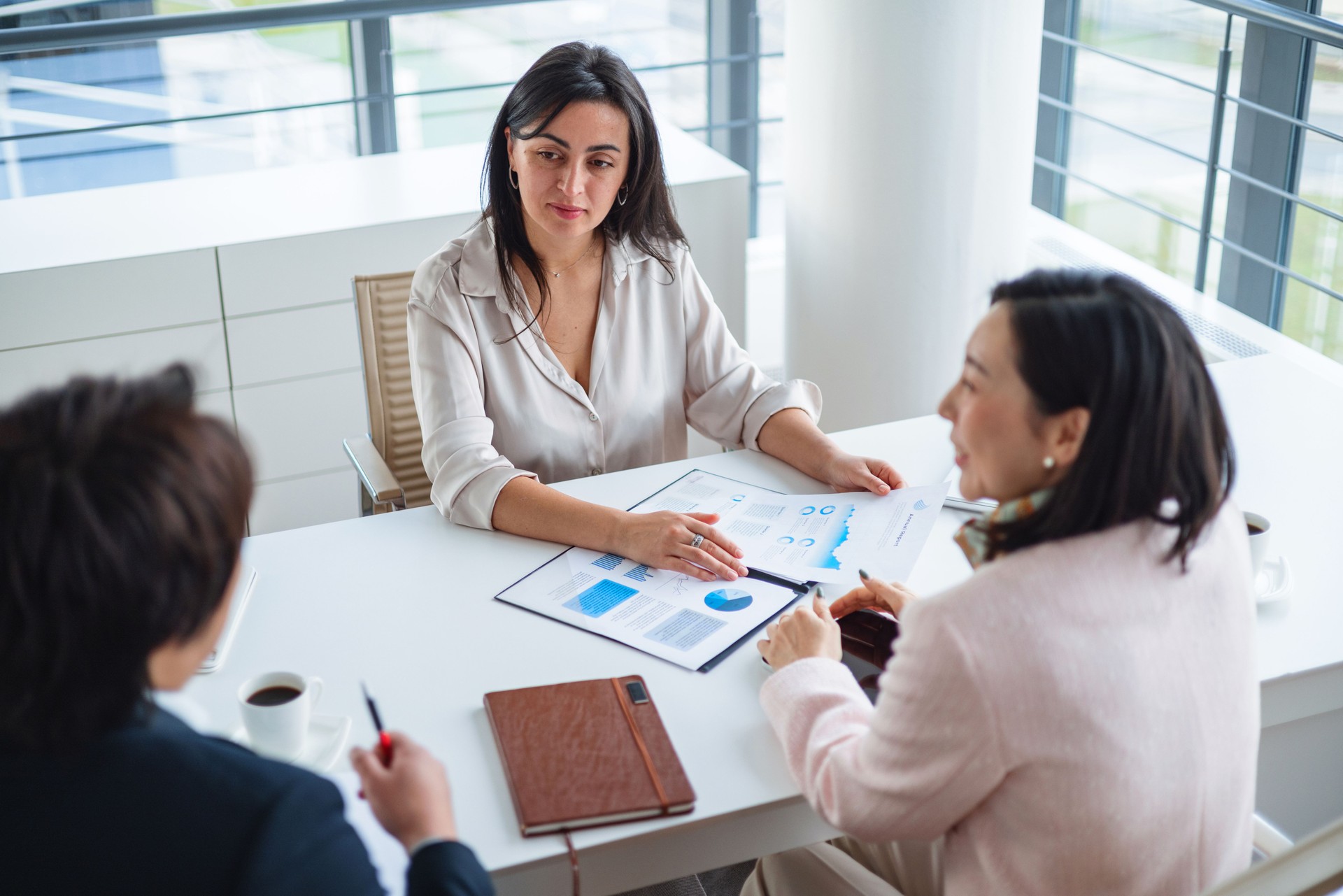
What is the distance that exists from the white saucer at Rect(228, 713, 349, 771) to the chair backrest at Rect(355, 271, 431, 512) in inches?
35.6

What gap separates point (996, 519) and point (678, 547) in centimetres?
63

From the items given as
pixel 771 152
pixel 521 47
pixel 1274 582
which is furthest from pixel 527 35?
pixel 1274 582

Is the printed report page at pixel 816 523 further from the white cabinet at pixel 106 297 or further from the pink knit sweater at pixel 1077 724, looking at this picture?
the white cabinet at pixel 106 297

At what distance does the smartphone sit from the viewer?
1459 millimetres

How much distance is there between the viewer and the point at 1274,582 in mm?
1637

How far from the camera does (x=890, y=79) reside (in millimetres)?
2838

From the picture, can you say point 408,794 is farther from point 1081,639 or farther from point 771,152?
point 771,152

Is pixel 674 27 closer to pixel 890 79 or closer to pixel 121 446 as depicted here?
pixel 890 79

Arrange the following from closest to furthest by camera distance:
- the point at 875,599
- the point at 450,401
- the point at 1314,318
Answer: the point at 875,599 → the point at 450,401 → the point at 1314,318

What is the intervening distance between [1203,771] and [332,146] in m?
5.36

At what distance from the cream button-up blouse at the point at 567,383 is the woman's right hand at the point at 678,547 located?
22cm

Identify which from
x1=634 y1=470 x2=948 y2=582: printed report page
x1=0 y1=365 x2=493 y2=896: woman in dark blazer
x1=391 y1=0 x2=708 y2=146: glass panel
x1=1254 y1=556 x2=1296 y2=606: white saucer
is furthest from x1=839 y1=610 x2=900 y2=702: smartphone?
x1=391 y1=0 x2=708 y2=146: glass panel

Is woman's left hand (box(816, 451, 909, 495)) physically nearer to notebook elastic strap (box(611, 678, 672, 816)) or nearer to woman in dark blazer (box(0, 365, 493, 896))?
notebook elastic strap (box(611, 678, 672, 816))

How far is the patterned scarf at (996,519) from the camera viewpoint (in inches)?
43.3
